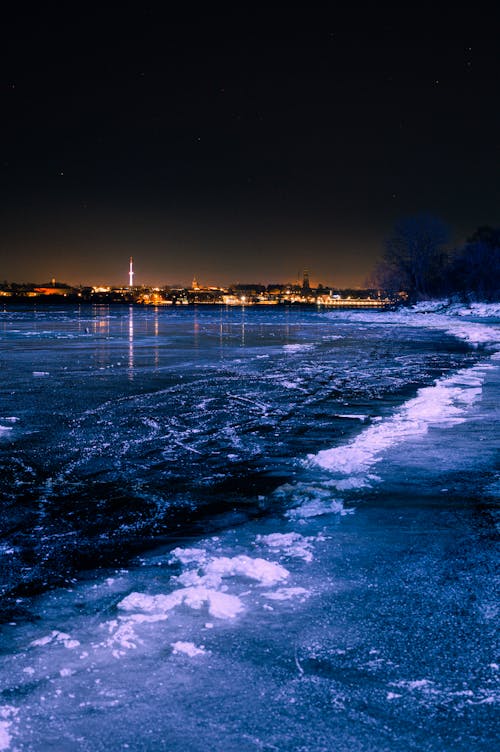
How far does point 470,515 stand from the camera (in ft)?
16.4

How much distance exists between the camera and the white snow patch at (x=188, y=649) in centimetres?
293

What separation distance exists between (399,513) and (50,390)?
851 cm

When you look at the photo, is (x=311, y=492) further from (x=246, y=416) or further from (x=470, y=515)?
(x=246, y=416)

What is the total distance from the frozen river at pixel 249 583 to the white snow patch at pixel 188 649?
0.01 m

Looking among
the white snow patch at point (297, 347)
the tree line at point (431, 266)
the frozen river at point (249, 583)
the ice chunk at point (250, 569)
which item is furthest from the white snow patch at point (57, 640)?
the tree line at point (431, 266)

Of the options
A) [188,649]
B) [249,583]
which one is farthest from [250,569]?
[188,649]

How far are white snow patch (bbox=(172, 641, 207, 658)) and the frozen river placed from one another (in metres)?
0.01

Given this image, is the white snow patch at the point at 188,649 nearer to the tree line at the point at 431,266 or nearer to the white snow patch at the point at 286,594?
the white snow patch at the point at 286,594

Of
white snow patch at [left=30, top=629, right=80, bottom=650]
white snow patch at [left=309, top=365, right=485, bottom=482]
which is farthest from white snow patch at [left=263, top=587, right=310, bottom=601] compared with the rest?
white snow patch at [left=309, top=365, right=485, bottom=482]

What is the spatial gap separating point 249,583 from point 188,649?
0.80m

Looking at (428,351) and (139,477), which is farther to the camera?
(428,351)

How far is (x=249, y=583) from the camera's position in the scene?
3.71 metres

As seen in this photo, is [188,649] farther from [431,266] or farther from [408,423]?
[431,266]

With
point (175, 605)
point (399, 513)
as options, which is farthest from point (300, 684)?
point (399, 513)
